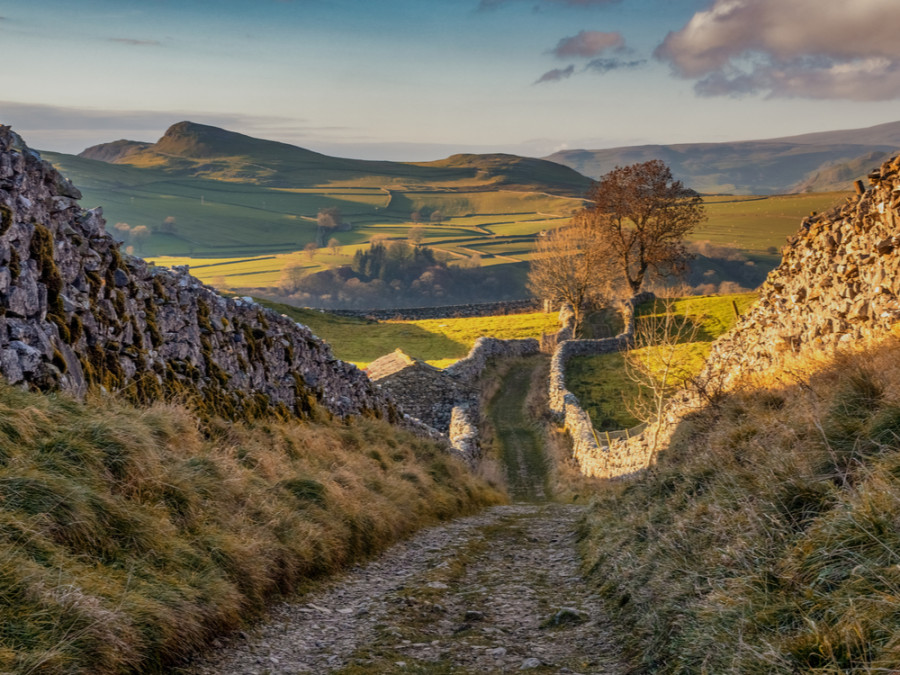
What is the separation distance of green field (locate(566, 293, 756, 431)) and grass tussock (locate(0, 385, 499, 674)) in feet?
62.7

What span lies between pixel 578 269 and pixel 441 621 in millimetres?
58753

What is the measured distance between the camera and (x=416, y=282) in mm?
152375

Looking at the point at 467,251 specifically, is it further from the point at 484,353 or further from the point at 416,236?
the point at 484,353

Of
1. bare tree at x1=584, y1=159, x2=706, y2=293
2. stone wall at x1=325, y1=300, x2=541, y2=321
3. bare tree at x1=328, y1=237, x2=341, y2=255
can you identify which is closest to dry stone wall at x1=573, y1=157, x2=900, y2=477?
bare tree at x1=584, y1=159, x2=706, y2=293

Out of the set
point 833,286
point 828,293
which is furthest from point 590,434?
point 833,286

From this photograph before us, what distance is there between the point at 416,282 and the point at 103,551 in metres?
147

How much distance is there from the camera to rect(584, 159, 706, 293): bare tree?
60.0 meters

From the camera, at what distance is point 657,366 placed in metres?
37.4

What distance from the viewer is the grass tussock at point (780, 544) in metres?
4.63

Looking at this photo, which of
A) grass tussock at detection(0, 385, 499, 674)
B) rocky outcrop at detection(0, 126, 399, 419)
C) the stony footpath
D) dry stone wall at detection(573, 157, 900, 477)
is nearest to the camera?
grass tussock at detection(0, 385, 499, 674)

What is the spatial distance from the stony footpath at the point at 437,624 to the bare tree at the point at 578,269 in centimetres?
5335

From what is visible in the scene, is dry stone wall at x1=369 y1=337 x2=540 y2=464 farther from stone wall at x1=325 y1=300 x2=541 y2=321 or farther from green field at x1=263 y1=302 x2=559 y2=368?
stone wall at x1=325 y1=300 x2=541 y2=321

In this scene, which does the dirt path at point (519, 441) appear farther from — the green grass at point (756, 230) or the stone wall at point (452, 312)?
the green grass at point (756, 230)

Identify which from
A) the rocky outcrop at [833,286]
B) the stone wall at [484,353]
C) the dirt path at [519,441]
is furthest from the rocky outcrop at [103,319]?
the stone wall at [484,353]
